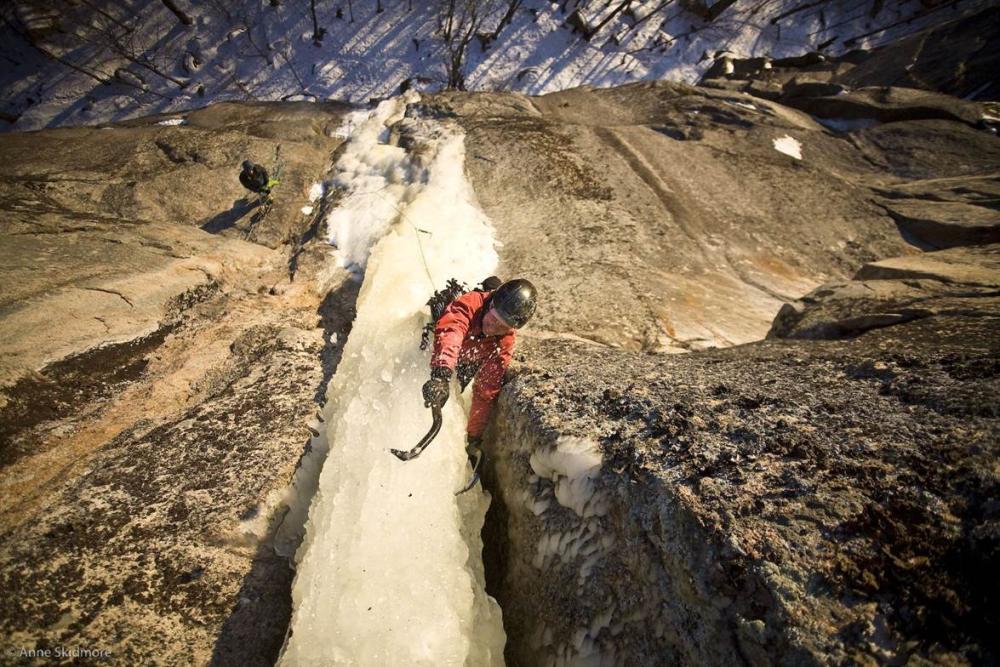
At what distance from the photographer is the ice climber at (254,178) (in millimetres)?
5414

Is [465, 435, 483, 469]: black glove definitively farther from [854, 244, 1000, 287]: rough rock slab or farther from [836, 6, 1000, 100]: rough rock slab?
[836, 6, 1000, 100]: rough rock slab

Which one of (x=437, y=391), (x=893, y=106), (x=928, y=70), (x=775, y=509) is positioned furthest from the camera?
(x=928, y=70)

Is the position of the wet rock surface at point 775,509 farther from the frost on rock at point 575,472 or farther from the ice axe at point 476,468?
the ice axe at point 476,468

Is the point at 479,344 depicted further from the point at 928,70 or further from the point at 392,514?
the point at 928,70

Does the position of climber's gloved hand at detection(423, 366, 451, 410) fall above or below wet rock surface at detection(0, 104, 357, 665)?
below

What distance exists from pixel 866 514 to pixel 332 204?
6100 mm

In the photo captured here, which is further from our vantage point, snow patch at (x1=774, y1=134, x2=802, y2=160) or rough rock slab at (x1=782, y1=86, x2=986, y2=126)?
rough rock slab at (x1=782, y1=86, x2=986, y2=126)

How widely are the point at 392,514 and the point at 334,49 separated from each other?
16642 millimetres

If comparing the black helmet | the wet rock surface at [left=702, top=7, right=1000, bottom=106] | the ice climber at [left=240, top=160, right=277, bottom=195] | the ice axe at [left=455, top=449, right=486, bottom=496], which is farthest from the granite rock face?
the wet rock surface at [left=702, top=7, right=1000, bottom=106]

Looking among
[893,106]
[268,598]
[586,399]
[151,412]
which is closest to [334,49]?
[151,412]

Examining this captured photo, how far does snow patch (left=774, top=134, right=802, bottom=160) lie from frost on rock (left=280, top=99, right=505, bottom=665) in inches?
218

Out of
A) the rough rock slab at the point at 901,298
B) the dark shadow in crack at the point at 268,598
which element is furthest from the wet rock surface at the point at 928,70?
the dark shadow in crack at the point at 268,598

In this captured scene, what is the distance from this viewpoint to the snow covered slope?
12.9 meters

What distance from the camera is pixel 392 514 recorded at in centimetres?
270
